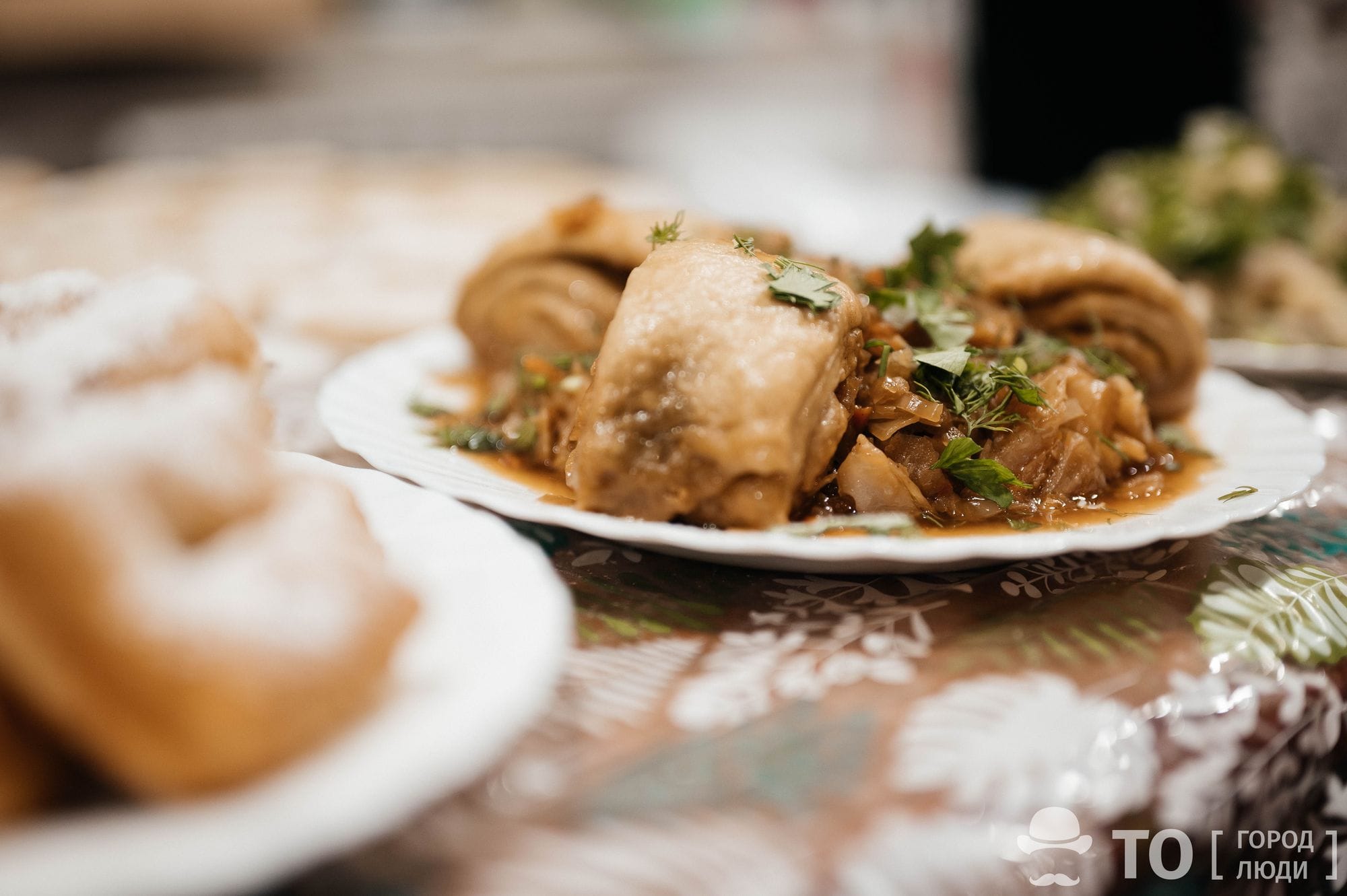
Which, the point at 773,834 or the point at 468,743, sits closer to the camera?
the point at 468,743

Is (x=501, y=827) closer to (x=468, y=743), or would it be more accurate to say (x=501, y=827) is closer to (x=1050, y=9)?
(x=468, y=743)

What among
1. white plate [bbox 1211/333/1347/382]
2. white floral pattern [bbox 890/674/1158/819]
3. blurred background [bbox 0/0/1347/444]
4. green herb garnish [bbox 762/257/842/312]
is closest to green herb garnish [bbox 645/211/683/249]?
green herb garnish [bbox 762/257/842/312]

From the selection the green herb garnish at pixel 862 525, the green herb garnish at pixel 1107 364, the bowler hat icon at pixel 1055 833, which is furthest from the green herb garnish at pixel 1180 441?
the bowler hat icon at pixel 1055 833

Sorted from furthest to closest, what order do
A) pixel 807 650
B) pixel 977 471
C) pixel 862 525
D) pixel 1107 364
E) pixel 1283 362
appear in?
pixel 1283 362
pixel 1107 364
pixel 977 471
pixel 862 525
pixel 807 650

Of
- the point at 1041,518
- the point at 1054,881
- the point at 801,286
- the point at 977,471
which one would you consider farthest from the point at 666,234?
the point at 1054,881

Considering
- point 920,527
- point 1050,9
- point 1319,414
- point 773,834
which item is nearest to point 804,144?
point 1050,9

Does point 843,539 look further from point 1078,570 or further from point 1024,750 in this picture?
point 1078,570
